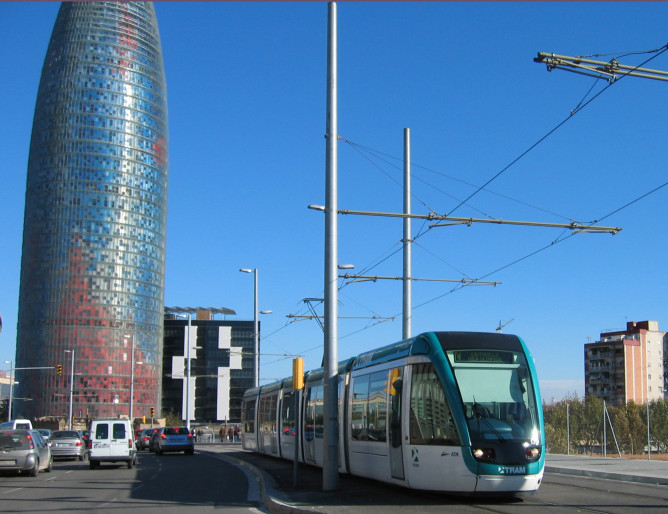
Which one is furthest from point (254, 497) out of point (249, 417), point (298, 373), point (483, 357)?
point (249, 417)

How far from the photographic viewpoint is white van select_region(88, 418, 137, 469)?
101ft

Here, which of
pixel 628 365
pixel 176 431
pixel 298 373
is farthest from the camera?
pixel 628 365

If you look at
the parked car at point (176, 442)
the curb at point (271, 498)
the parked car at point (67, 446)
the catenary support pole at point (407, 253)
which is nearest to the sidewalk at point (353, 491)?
the curb at point (271, 498)

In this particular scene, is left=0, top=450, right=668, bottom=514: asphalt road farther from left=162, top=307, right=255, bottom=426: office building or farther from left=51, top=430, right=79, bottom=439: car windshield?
left=162, top=307, right=255, bottom=426: office building

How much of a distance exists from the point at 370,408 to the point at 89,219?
143 meters

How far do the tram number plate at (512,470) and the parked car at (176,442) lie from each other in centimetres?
3293

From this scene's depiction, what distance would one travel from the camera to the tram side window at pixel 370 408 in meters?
16.7

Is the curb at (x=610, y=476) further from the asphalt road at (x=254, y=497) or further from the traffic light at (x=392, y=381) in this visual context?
the traffic light at (x=392, y=381)

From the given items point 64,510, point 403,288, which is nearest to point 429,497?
point 64,510

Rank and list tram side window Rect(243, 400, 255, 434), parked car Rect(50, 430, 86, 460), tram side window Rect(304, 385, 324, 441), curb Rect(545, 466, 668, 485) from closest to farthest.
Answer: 1. curb Rect(545, 466, 668, 485)
2. tram side window Rect(304, 385, 324, 441)
3. tram side window Rect(243, 400, 255, 434)
4. parked car Rect(50, 430, 86, 460)

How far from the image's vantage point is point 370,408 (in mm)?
17562

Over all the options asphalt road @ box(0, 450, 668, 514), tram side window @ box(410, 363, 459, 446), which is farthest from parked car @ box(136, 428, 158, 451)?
tram side window @ box(410, 363, 459, 446)

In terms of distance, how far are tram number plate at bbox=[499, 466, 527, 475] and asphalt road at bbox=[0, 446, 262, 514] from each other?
4.55 meters

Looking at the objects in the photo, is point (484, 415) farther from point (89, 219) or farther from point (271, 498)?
point (89, 219)
